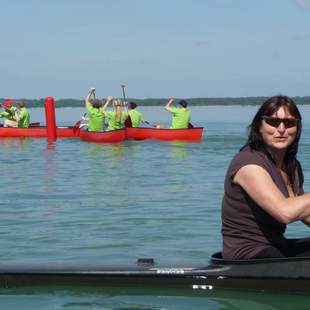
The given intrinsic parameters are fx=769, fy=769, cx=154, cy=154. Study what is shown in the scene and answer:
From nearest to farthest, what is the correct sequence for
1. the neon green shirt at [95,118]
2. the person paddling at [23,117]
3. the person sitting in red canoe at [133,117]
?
1. the neon green shirt at [95,118]
2. the person sitting in red canoe at [133,117]
3. the person paddling at [23,117]

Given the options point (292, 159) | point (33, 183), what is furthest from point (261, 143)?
point (33, 183)

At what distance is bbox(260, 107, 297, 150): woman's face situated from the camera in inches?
173

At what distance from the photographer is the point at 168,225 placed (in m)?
8.86

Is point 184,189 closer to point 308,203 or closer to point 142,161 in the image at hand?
point 142,161

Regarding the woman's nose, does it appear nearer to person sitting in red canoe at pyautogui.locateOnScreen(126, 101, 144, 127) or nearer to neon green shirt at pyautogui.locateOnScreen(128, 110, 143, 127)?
person sitting in red canoe at pyautogui.locateOnScreen(126, 101, 144, 127)

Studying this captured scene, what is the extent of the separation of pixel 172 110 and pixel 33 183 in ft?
34.9

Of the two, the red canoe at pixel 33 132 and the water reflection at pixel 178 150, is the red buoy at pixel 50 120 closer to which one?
the red canoe at pixel 33 132

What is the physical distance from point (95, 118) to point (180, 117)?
2.62 meters

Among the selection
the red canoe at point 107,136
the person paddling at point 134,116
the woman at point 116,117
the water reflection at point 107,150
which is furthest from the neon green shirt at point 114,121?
the water reflection at point 107,150

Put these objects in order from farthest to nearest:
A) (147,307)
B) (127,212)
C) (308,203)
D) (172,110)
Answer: (172,110) < (127,212) < (147,307) < (308,203)

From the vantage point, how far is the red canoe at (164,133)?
77.1ft

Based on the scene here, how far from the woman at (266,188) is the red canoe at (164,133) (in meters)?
18.8

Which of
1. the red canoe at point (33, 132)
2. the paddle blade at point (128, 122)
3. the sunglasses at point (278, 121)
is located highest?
the sunglasses at point (278, 121)

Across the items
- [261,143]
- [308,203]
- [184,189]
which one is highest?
[261,143]
